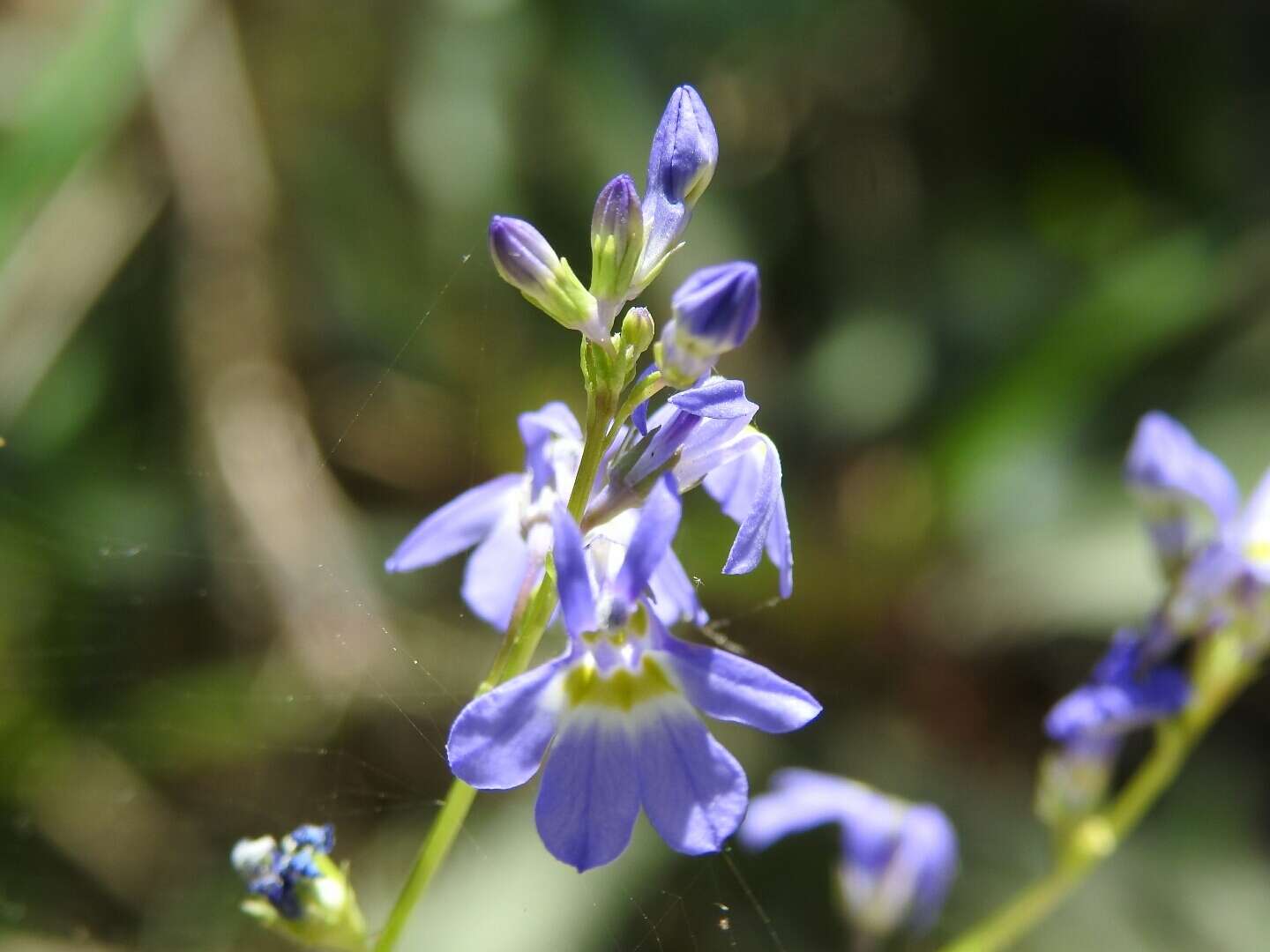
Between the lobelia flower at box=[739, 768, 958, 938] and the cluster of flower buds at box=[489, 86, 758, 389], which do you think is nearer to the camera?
the cluster of flower buds at box=[489, 86, 758, 389]

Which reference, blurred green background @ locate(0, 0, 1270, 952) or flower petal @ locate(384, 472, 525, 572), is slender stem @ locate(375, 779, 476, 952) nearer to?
flower petal @ locate(384, 472, 525, 572)

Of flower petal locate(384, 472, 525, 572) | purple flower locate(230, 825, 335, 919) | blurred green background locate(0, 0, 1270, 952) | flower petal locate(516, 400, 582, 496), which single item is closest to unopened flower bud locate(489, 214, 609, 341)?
flower petal locate(516, 400, 582, 496)

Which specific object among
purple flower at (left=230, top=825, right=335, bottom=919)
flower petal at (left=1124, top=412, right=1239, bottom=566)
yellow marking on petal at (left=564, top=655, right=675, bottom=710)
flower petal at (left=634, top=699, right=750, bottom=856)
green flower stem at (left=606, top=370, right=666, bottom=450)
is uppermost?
green flower stem at (left=606, top=370, right=666, bottom=450)

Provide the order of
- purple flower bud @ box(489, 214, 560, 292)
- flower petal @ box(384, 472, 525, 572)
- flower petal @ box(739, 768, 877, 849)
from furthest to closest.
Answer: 1. flower petal @ box(739, 768, 877, 849)
2. flower petal @ box(384, 472, 525, 572)
3. purple flower bud @ box(489, 214, 560, 292)

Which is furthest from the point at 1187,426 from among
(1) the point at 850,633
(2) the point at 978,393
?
(1) the point at 850,633

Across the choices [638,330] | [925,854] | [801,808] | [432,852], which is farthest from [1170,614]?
[432,852]

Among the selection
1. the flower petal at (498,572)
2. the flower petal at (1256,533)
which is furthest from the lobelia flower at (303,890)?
the flower petal at (1256,533)
